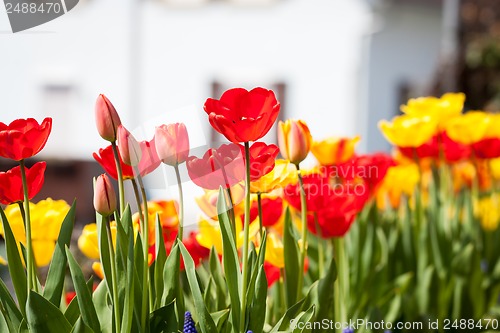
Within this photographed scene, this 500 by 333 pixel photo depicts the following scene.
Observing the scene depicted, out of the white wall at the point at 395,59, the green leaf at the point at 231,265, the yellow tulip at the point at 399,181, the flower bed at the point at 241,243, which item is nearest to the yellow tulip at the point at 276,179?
the flower bed at the point at 241,243

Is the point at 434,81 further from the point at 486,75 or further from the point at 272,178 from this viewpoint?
the point at 272,178

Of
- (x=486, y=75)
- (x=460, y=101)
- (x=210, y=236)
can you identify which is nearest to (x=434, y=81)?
(x=486, y=75)

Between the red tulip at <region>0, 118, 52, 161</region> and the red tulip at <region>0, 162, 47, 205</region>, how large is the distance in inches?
1.8

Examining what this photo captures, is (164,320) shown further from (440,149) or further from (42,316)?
(440,149)

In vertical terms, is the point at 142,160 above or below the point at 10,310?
above

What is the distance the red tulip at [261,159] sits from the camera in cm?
94

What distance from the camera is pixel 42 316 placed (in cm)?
85

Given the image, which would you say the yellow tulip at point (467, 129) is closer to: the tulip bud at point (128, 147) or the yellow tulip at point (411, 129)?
the yellow tulip at point (411, 129)

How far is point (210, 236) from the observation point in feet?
3.82

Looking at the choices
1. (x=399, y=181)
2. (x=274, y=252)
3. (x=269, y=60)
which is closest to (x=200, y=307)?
(x=274, y=252)

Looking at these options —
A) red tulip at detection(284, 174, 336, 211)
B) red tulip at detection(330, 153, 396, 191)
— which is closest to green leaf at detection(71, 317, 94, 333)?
red tulip at detection(284, 174, 336, 211)

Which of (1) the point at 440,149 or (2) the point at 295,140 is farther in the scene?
(1) the point at 440,149

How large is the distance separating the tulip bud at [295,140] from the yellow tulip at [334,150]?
15.7 inches
